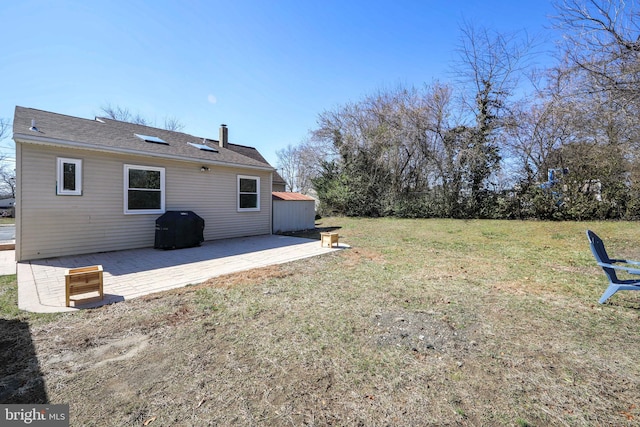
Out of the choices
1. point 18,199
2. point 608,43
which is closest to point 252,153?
point 18,199

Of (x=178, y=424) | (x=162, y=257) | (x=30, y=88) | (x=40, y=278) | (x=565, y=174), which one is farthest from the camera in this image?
(x=30, y=88)

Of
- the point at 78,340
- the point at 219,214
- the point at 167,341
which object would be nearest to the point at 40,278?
the point at 78,340

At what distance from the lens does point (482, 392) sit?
6.58ft

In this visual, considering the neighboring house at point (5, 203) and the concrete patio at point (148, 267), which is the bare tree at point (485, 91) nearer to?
the concrete patio at point (148, 267)

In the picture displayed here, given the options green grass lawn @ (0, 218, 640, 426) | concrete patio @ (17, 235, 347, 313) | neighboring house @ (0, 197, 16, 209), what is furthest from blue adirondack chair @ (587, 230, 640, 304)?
neighboring house @ (0, 197, 16, 209)

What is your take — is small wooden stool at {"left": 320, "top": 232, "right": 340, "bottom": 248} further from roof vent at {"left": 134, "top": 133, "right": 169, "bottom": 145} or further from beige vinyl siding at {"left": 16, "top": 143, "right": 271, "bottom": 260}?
roof vent at {"left": 134, "top": 133, "right": 169, "bottom": 145}

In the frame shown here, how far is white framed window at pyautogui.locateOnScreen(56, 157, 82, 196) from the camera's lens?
6.34 m

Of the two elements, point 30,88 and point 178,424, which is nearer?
point 178,424

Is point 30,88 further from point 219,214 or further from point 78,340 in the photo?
point 78,340

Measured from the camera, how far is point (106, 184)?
23.1 ft

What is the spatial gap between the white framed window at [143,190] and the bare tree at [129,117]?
20635 mm

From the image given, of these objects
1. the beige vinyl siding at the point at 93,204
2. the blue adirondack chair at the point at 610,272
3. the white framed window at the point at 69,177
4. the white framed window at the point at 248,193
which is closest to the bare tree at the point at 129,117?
the white framed window at the point at 248,193

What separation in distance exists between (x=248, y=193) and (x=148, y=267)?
16.9 feet

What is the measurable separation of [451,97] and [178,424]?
53.2 ft
